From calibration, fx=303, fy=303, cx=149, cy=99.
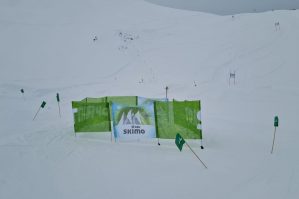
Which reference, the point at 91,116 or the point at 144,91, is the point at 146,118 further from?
the point at 144,91

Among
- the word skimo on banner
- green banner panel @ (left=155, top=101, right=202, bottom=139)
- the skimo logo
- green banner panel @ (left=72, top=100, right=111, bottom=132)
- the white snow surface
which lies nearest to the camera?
the white snow surface

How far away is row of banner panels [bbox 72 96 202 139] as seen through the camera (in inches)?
320

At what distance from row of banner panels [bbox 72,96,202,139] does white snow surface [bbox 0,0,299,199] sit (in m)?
0.41

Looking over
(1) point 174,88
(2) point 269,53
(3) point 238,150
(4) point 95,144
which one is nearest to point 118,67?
(1) point 174,88

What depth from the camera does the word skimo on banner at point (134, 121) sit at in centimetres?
839

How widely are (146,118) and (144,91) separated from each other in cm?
696

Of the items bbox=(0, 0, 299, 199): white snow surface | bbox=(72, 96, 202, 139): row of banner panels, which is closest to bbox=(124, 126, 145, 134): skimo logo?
bbox=(72, 96, 202, 139): row of banner panels

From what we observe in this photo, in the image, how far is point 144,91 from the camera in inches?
603

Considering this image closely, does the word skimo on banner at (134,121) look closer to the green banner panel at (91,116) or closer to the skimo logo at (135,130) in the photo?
the skimo logo at (135,130)

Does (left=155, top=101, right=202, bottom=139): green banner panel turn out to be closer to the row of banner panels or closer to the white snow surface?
the row of banner panels

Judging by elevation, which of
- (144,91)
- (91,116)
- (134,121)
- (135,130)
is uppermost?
(144,91)

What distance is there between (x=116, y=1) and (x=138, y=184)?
30.8 metres

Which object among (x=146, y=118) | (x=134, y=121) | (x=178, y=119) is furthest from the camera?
(x=134, y=121)

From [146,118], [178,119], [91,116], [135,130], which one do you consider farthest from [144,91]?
[178,119]
